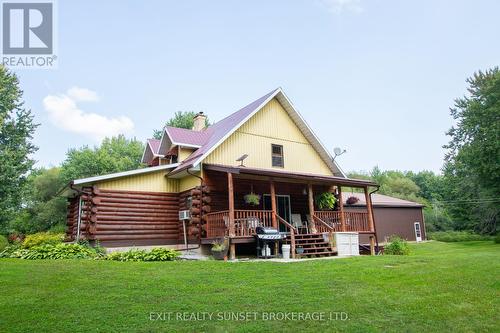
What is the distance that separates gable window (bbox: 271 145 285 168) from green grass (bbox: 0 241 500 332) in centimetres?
834

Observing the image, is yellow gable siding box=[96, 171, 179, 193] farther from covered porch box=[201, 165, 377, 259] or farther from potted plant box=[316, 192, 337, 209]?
potted plant box=[316, 192, 337, 209]

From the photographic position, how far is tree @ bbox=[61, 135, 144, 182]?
3666 centimetres

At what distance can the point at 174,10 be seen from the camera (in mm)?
17078

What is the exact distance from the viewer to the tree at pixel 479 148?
80.8 ft

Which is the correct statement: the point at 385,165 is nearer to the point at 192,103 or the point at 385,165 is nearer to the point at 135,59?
the point at 192,103

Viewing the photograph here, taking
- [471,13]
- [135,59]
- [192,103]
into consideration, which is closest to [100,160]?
[192,103]

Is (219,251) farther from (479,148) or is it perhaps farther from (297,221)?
(479,148)

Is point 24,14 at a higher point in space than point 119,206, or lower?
higher

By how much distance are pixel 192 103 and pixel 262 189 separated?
26017 millimetres

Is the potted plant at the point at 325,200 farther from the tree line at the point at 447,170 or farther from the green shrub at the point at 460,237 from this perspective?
the green shrub at the point at 460,237

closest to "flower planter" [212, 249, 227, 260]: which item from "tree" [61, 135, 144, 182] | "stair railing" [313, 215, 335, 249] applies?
"stair railing" [313, 215, 335, 249]

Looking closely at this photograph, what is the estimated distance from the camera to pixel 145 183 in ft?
53.5

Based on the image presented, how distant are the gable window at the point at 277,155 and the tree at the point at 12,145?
16.9 m

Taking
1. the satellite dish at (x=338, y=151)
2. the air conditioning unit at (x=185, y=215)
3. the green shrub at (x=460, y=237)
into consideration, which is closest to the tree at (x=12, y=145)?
the air conditioning unit at (x=185, y=215)
